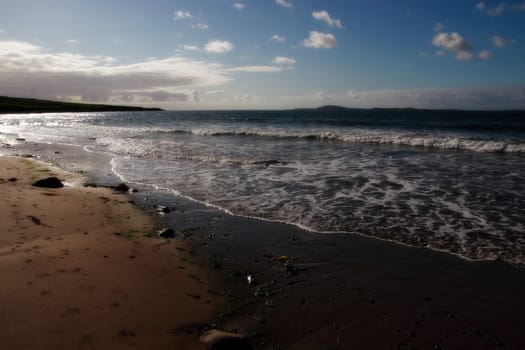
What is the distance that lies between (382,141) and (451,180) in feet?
56.7

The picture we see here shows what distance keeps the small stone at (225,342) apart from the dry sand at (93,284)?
26 cm

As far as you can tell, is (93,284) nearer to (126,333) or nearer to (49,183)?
(126,333)

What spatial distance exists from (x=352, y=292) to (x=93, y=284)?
407 centimetres

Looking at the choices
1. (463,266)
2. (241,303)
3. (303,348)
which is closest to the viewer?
(303,348)

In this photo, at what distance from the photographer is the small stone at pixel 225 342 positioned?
13.7ft

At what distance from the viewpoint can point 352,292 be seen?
5758mm

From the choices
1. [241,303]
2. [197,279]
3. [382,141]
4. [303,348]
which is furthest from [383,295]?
[382,141]

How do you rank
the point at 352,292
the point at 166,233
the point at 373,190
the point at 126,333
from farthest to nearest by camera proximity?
the point at 373,190, the point at 166,233, the point at 352,292, the point at 126,333

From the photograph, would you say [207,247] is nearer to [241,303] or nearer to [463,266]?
[241,303]

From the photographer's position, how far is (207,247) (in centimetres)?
763

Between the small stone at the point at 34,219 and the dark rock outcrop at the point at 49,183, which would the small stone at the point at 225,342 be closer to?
the small stone at the point at 34,219

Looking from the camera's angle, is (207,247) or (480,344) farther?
(207,247)

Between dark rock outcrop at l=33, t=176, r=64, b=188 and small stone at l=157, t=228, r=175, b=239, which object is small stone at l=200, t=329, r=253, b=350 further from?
dark rock outcrop at l=33, t=176, r=64, b=188

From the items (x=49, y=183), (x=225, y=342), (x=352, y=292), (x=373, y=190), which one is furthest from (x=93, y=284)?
(x=373, y=190)
